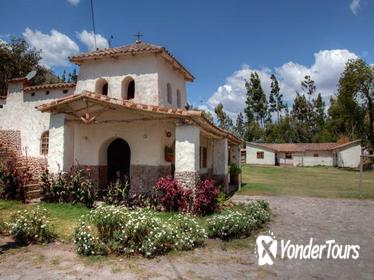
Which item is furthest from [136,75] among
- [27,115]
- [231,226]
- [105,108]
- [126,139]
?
[231,226]

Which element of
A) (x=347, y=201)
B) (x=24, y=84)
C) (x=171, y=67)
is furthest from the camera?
(x=24, y=84)

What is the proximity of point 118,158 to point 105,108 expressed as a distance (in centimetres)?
275

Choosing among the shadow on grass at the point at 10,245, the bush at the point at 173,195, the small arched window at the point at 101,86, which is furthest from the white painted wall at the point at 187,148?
the small arched window at the point at 101,86

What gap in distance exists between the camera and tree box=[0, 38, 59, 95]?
99.9 feet

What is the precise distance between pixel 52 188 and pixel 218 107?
51.6 m

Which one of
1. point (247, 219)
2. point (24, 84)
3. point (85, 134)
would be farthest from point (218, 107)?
point (247, 219)

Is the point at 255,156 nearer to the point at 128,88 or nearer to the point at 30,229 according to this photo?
the point at 128,88

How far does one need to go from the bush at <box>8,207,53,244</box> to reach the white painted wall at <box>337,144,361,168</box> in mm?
46695

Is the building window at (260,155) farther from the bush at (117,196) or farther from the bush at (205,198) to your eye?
the bush at (117,196)

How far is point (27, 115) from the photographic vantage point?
738 inches

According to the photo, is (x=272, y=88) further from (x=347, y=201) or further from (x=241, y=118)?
(x=347, y=201)

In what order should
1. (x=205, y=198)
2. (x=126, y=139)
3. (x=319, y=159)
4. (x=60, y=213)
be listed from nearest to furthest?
1. (x=60, y=213)
2. (x=205, y=198)
3. (x=126, y=139)
4. (x=319, y=159)

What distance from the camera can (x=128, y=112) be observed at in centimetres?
1236

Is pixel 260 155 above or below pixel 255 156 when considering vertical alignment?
above
